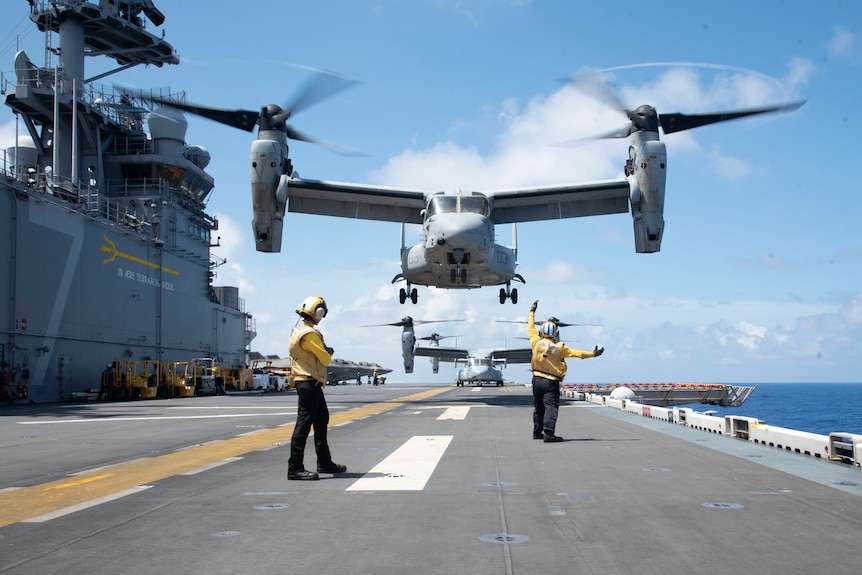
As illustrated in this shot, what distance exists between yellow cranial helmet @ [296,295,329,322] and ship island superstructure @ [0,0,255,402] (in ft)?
89.2

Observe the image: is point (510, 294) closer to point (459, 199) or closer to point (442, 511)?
point (459, 199)

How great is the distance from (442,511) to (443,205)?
20717mm

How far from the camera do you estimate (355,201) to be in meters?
30.8

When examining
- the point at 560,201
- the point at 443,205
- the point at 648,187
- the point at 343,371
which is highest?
the point at 560,201

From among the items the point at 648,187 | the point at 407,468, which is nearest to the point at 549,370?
the point at 407,468

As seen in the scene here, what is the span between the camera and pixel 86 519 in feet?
19.0

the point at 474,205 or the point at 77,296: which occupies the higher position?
the point at 474,205

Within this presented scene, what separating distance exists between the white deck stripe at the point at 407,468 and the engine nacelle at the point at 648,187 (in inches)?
634

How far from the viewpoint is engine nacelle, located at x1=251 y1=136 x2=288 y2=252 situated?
26312 mm

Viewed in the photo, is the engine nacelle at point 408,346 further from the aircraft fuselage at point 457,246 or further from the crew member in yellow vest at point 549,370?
the crew member in yellow vest at point 549,370

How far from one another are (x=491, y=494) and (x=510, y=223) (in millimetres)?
25947

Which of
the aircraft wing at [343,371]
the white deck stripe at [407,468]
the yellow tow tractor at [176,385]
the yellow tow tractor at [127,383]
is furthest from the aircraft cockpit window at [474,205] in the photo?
the aircraft wing at [343,371]

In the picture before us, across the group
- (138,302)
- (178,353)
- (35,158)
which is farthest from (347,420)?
Result: (35,158)

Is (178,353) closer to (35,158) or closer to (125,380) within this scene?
(125,380)
